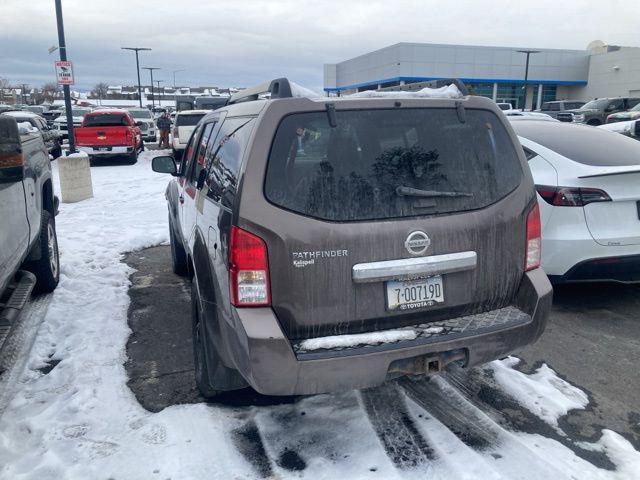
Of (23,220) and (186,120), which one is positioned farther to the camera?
(186,120)

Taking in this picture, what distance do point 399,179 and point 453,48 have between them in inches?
2337

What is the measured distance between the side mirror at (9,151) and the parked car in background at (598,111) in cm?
2906

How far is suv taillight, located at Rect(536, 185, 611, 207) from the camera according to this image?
4.63 meters

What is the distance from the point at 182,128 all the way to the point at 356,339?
1741 cm

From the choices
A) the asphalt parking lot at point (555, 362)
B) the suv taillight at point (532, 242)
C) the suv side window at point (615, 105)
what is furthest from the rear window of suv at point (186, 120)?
the suv side window at point (615, 105)

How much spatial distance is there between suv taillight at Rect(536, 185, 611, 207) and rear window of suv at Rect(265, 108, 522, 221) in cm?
181

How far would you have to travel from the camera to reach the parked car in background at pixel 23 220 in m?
3.69

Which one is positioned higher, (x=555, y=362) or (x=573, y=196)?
(x=573, y=196)

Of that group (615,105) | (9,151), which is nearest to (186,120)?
(9,151)

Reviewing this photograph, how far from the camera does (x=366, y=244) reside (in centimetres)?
275

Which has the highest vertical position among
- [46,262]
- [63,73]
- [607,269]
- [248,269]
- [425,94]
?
[63,73]

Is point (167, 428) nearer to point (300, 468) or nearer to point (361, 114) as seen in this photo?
point (300, 468)

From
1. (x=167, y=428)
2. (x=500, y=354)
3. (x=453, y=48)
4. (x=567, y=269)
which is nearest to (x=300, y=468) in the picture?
(x=167, y=428)

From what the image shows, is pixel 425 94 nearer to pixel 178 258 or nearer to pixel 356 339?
pixel 356 339
